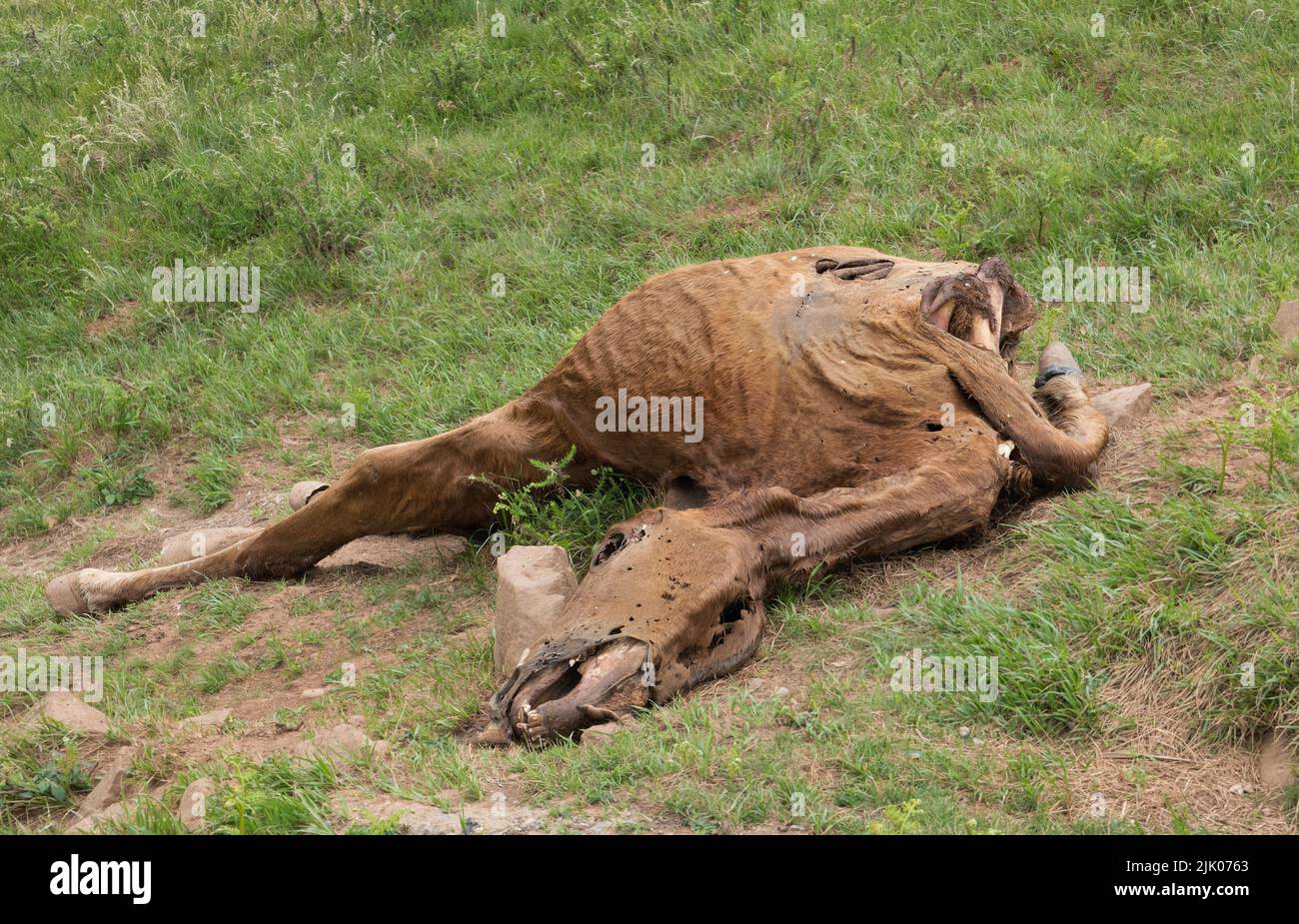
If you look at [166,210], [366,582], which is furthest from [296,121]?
[366,582]

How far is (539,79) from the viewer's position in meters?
8.77

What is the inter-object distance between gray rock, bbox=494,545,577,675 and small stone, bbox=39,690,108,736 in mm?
1329

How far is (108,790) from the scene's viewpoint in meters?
3.81

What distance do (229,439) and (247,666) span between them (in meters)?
2.31

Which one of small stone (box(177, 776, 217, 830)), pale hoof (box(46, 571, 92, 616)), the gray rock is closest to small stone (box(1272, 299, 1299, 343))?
the gray rock

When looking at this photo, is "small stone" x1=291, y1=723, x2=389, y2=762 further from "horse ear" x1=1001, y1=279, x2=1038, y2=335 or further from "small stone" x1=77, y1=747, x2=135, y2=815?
"horse ear" x1=1001, y1=279, x2=1038, y2=335

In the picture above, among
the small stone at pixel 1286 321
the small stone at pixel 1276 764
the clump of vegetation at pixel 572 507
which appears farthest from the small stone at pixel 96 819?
the small stone at pixel 1286 321

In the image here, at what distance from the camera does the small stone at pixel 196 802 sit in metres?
3.37

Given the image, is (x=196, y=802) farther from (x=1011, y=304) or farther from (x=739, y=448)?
(x=1011, y=304)

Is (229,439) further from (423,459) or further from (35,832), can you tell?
(35,832)

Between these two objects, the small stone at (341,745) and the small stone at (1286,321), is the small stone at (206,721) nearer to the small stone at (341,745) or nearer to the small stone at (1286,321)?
the small stone at (341,745)

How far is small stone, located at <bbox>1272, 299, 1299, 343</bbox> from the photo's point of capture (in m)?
4.99
